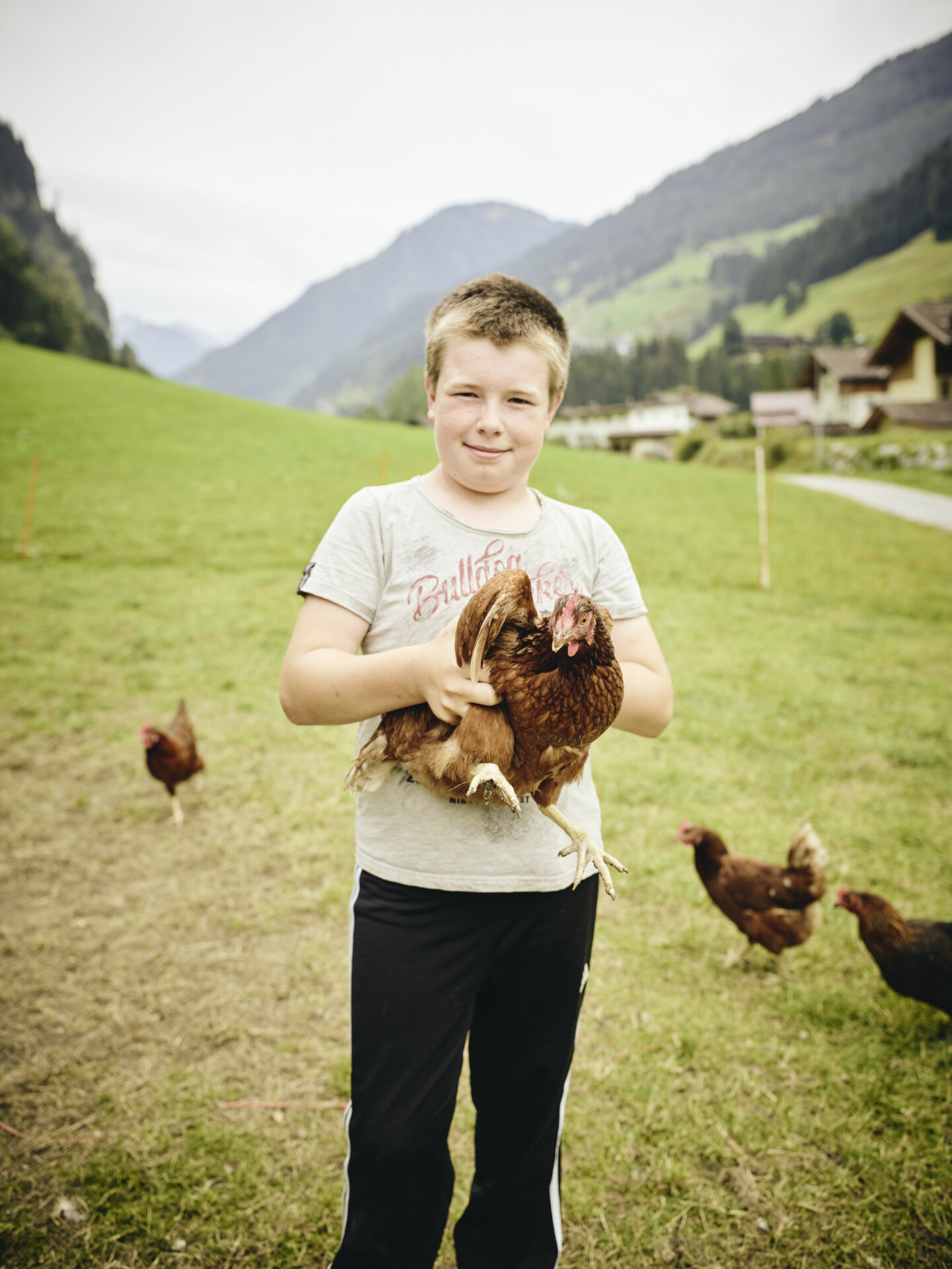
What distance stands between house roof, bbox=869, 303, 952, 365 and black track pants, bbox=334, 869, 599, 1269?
42479mm

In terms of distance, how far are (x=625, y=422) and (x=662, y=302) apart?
124926mm

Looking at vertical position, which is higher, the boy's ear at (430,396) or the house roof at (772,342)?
the house roof at (772,342)

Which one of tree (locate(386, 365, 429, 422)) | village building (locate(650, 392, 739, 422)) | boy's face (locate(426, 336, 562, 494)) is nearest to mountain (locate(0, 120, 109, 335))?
tree (locate(386, 365, 429, 422))

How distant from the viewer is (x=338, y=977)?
3520mm

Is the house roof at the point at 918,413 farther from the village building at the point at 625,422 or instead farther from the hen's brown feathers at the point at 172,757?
the hen's brown feathers at the point at 172,757

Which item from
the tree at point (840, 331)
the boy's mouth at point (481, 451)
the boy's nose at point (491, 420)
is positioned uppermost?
the tree at point (840, 331)

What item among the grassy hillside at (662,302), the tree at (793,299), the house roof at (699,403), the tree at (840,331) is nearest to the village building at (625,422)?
the house roof at (699,403)

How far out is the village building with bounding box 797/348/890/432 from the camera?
43.9 m

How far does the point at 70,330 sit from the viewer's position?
54.0 metres

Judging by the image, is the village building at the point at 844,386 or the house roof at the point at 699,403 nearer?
the village building at the point at 844,386

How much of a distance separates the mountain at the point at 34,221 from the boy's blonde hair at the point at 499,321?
13483cm

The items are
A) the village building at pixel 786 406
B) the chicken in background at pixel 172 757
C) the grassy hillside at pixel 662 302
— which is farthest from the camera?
the grassy hillside at pixel 662 302

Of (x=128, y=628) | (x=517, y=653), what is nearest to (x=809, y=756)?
(x=517, y=653)

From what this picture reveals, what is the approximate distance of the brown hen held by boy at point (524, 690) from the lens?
1.33m
